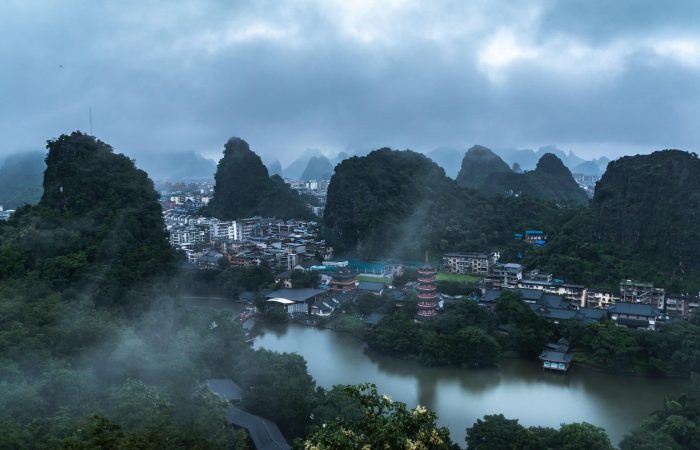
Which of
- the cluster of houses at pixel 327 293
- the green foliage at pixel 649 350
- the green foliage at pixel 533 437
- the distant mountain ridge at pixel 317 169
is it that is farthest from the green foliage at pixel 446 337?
the distant mountain ridge at pixel 317 169

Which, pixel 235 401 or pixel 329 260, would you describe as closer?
pixel 235 401

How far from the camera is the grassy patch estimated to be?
17806 mm

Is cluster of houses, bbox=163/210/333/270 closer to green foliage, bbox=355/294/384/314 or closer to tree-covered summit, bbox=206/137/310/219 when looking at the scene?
tree-covered summit, bbox=206/137/310/219

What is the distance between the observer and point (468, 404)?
9.59m

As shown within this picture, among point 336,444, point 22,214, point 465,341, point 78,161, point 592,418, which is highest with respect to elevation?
point 78,161

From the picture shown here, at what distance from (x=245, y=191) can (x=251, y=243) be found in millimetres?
12267

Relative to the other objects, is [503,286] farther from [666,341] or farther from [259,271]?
[259,271]

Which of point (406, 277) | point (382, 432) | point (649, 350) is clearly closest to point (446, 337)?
point (649, 350)

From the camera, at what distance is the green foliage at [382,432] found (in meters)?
3.05

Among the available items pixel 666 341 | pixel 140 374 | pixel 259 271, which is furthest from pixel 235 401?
pixel 259 271

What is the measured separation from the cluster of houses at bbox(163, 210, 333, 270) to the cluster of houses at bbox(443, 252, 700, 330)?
304 inches

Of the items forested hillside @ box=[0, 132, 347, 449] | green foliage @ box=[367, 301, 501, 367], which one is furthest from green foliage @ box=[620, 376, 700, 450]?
forested hillside @ box=[0, 132, 347, 449]

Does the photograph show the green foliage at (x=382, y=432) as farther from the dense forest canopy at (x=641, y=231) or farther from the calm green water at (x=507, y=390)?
the dense forest canopy at (x=641, y=231)

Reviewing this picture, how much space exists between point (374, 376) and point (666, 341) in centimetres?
607
